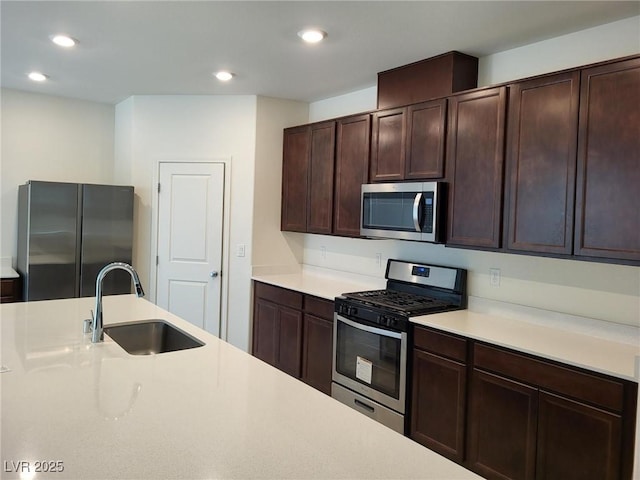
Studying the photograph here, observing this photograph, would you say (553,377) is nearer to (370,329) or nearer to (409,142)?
(370,329)

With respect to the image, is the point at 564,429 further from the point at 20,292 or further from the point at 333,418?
the point at 20,292

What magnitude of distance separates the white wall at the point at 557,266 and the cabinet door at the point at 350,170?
1.56 ft

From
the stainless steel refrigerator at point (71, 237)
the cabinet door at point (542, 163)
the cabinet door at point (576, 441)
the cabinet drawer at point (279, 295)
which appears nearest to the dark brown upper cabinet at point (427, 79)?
the cabinet door at point (542, 163)

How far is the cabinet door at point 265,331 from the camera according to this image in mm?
4199

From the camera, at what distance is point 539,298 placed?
112 inches

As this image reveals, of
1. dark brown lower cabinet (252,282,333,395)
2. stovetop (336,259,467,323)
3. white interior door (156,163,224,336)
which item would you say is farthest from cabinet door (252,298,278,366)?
stovetop (336,259,467,323)

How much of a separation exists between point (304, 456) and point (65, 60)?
141 inches

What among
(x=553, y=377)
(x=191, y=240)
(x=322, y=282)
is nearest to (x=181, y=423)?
(x=553, y=377)

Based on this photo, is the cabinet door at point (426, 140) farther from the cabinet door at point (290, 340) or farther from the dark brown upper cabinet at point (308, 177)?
the cabinet door at point (290, 340)

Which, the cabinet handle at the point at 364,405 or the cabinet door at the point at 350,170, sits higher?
the cabinet door at the point at 350,170

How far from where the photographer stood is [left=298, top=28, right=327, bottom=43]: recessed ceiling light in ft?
9.26

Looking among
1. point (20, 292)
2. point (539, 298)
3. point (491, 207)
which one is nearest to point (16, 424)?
point (491, 207)

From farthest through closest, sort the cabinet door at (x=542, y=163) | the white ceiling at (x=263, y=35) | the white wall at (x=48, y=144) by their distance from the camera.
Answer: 1. the white wall at (x=48, y=144)
2. the white ceiling at (x=263, y=35)
3. the cabinet door at (x=542, y=163)

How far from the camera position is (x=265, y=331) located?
434 cm
